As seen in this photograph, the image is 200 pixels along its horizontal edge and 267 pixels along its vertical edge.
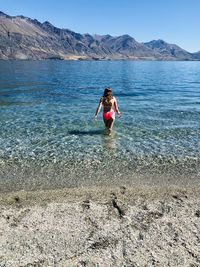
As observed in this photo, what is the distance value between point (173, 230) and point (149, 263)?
1353 mm

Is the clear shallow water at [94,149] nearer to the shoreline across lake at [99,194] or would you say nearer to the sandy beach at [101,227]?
the shoreline across lake at [99,194]

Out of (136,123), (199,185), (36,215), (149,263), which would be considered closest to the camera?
(149,263)

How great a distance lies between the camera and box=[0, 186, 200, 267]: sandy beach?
629 centimetres

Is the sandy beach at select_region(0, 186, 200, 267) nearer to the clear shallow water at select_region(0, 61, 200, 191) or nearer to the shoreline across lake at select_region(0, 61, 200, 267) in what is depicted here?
the shoreline across lake at select_region(0, 61, 200, 267)

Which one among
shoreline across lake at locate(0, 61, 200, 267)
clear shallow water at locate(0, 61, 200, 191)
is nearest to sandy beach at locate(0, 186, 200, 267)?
shoreline across lake at locate(0, 61, 200, 267)

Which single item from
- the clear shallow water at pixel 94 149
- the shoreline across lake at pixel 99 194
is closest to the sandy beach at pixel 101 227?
the shoreline across lake at pixel 99 194

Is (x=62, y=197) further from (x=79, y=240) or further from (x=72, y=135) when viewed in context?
(x=72, y=135)

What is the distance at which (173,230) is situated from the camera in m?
7.24

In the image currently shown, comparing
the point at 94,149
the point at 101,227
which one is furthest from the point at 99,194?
the point at 94,149

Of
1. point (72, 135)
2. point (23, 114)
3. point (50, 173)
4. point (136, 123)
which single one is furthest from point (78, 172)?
A: point (23, 114)

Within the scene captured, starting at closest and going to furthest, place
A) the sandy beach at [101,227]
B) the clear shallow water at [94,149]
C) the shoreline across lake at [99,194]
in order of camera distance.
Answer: the sandy beach at [101,227], the shoreline across lake at [99,194], the clear shallow water at [94,149]

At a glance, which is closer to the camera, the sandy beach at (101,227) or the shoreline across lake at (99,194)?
the sandy beach at (101,227)

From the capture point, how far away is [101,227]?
289 inches

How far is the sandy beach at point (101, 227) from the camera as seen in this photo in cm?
629
